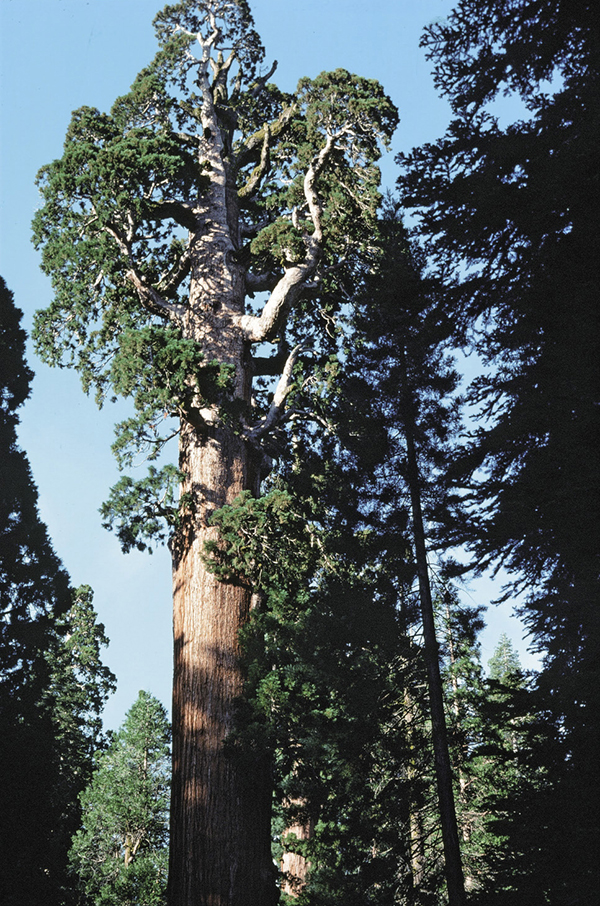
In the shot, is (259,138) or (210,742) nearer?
(210,742)

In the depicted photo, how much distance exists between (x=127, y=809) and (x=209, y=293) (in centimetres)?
990

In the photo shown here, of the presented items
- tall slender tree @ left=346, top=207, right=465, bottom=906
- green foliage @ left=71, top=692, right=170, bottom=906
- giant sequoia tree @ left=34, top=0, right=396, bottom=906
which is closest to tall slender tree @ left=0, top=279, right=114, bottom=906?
green foliage @ left=71, top=692, right=170, bottom=906

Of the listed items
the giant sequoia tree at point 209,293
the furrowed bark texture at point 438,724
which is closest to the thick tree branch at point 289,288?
the giant sequoia tree at point 209,293

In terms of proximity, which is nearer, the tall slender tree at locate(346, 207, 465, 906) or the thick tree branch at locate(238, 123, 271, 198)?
the tall slender tree at locate(346, 207, 465, 906)

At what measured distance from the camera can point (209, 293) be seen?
9586mm

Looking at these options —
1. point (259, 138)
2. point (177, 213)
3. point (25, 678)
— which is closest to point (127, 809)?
point (25, 678)

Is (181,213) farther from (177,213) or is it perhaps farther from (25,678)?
(25,678)

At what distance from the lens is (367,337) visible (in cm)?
888

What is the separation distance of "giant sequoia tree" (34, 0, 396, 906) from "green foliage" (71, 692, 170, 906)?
7441mm

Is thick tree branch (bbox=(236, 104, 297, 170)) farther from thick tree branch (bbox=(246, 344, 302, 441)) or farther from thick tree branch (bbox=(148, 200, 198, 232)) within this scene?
thick tree branch (bbox=(246, 344, 302, 441))

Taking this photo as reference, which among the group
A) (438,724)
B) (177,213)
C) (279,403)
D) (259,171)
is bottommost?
(438,724)

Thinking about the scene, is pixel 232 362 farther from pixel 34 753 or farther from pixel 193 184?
pixel 34 753

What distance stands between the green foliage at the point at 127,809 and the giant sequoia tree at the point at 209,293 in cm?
744

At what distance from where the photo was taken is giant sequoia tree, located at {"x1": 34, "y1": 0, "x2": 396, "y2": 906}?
7.19 m
